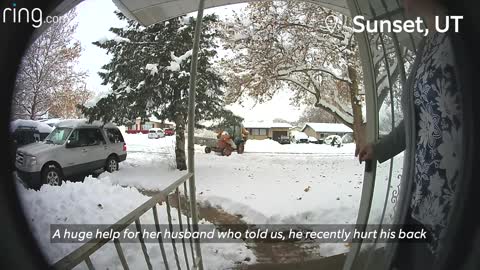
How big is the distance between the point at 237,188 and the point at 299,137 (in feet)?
18.5

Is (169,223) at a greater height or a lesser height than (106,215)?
greater

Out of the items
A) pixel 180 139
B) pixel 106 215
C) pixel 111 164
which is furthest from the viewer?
pixel 180 139

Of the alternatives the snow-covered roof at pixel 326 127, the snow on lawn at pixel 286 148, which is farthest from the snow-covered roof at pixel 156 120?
the snow-covered roof at pixel 326 127

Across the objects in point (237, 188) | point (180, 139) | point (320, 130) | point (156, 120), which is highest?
point (156, 120)

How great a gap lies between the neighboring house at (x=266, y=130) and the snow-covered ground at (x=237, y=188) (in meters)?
0.79

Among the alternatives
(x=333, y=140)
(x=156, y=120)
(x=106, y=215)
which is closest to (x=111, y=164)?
(x=156, y=120)

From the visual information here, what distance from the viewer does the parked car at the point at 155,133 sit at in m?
9.87

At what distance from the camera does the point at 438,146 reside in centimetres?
89

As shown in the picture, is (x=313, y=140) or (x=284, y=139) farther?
(x=313, y=140)

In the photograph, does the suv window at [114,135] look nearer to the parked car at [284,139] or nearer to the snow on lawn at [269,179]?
the snow on lawn at [269,179]

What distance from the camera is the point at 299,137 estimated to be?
13539 mm

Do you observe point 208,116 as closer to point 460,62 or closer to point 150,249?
point 150,249

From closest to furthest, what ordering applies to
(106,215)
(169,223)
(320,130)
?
(169,223) → (106,215) → (320,130)

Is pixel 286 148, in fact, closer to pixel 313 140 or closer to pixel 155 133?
pixel 313 140
